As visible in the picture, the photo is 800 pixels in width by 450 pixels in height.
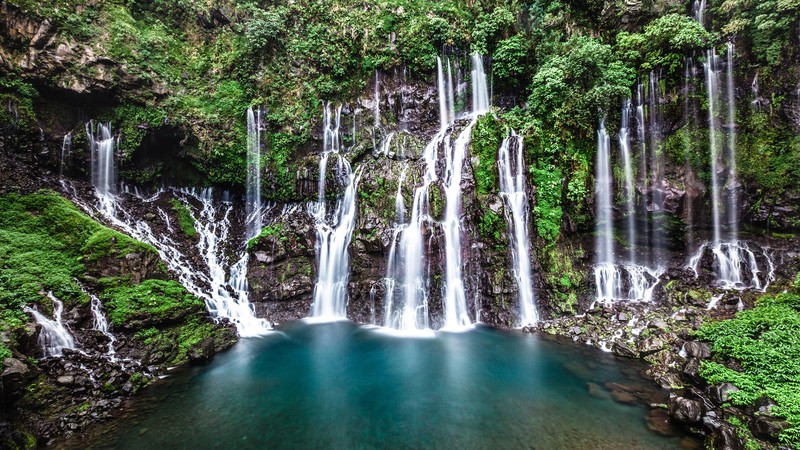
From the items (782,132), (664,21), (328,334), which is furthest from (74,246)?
(782,132)

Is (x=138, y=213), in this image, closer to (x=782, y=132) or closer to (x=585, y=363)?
(x=585, y=363)

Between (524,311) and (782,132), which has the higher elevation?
(782,132)

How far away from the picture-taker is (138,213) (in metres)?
14.0

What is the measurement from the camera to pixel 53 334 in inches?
304

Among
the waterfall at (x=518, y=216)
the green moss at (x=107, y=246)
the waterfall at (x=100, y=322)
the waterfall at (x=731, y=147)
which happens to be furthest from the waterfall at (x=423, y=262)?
the waterfall at (x=731, y=147)

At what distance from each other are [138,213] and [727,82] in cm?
2344

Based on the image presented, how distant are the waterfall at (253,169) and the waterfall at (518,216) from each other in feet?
37.4

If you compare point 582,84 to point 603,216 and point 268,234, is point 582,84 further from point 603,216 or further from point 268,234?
point 268,234

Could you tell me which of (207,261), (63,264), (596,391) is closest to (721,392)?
(596,391)

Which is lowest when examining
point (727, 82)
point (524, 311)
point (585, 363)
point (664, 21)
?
point (585, 363)

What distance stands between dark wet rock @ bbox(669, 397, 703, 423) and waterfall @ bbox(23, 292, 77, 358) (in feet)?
44.0

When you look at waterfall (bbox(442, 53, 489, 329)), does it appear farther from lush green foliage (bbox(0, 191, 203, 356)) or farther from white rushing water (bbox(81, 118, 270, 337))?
lush green foliage (bbox(0, 191, 203, 356))

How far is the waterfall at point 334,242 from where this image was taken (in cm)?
1366

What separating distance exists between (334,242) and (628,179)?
12.1 meters
